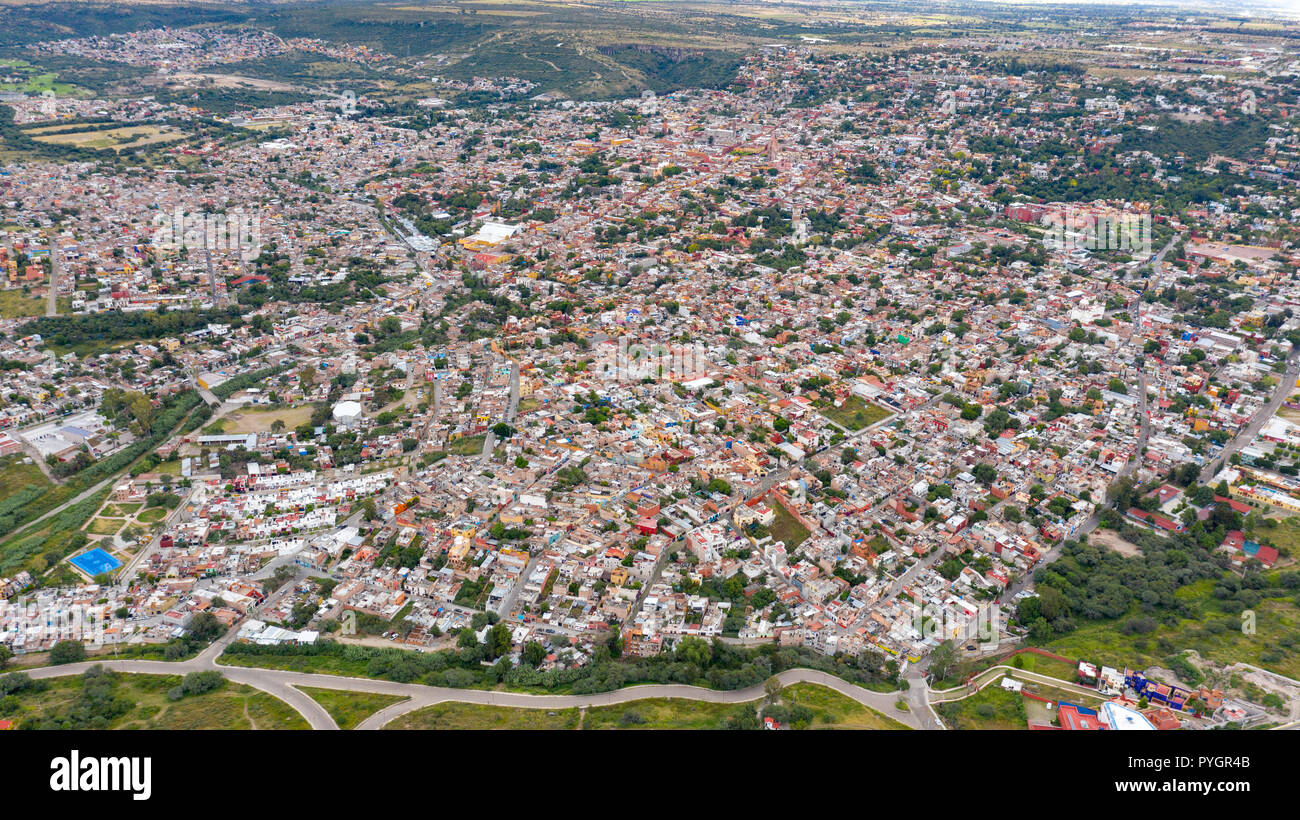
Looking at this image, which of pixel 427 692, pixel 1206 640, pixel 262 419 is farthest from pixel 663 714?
pixel 262 419

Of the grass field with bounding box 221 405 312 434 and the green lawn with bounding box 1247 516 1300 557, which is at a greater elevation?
the grass field with bounding box 221 405 312 434

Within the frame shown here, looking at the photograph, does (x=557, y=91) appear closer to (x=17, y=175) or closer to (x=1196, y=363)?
(x=17, y=175)

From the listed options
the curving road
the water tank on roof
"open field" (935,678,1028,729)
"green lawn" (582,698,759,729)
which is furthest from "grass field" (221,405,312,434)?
"open field" (935,678,1028,729)

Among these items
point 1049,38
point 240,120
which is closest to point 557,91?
point 240,120

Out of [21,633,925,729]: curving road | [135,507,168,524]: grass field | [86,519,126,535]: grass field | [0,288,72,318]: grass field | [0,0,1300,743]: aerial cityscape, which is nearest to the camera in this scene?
[21,633,925,729]: curving road

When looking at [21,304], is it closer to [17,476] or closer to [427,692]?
[17,476]

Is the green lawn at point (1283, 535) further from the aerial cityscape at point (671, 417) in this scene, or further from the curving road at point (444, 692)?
the curving road at point (444, 692)

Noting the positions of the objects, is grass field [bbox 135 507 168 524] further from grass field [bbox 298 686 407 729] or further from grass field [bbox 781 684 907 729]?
grass field [bbox 781 684 907 729]
